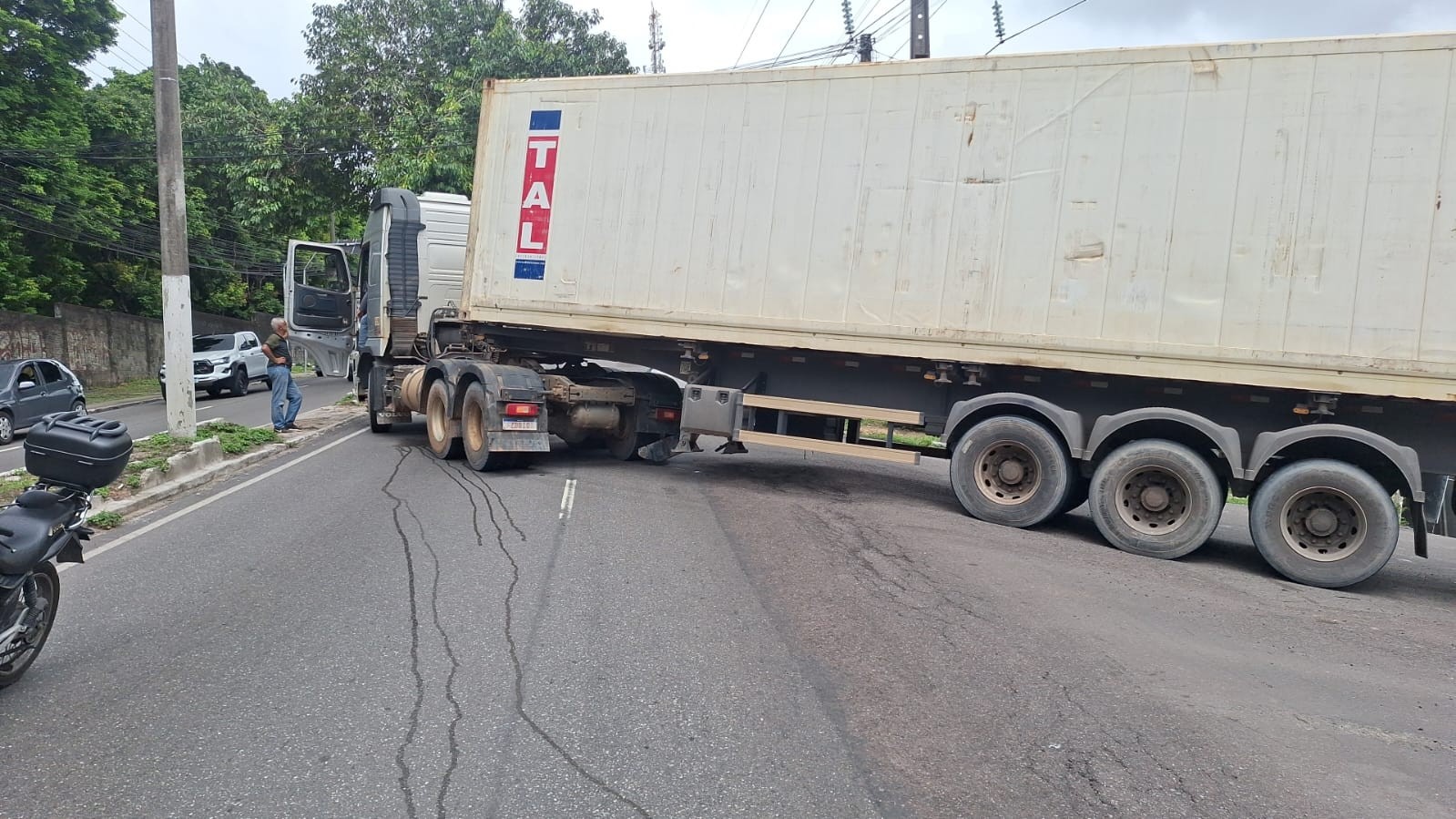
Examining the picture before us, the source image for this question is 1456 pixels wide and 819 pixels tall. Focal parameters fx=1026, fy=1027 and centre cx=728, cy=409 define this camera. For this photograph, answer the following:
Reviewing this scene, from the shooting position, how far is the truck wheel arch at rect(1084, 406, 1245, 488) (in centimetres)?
830

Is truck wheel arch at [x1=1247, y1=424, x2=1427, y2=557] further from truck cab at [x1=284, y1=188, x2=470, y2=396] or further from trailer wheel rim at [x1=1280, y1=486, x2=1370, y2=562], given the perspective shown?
truck cab at [x1=284, y1=188, x2=470, y2=396]

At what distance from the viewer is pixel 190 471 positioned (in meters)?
10.9

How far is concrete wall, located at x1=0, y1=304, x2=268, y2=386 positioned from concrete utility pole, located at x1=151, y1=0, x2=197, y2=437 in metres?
15.2

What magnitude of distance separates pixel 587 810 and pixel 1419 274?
7.47 m

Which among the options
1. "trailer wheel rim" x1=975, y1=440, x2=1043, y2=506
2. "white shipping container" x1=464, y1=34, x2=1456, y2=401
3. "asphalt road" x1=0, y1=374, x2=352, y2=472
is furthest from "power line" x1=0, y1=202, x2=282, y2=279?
"trailer wheel rim" x1=975, y1=440, x2=1043, y2=506

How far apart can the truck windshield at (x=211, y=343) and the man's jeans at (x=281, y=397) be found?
1295 centimetres

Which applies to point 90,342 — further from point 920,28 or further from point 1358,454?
point 1358,454

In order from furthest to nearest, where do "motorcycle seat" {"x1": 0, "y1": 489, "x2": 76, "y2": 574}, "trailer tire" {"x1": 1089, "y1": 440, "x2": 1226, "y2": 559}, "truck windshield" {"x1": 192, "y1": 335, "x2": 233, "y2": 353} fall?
"truck windshield" {"x1": 192, "y1": 335, "x2": 233, "y2": 353} < "trailer tire" {"x1": 1089, "y1": 440, "x2": 1226, "y2": 559} < "motorcycle seat" {"x1": 0, "y1": 489, "x2": 76, "y2": 574}

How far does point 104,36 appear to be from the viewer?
26281 millimetres

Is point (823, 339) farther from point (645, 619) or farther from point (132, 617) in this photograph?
point (132, 617)

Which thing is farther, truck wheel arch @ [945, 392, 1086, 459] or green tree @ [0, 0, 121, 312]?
green tree @ [0, 0, 121, 312]

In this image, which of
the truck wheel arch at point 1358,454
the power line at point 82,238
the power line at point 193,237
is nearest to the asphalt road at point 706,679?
the truck wheel arch at point 1358,454

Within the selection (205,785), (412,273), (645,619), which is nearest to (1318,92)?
(645,619)

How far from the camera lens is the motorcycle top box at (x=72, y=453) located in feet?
15.6
